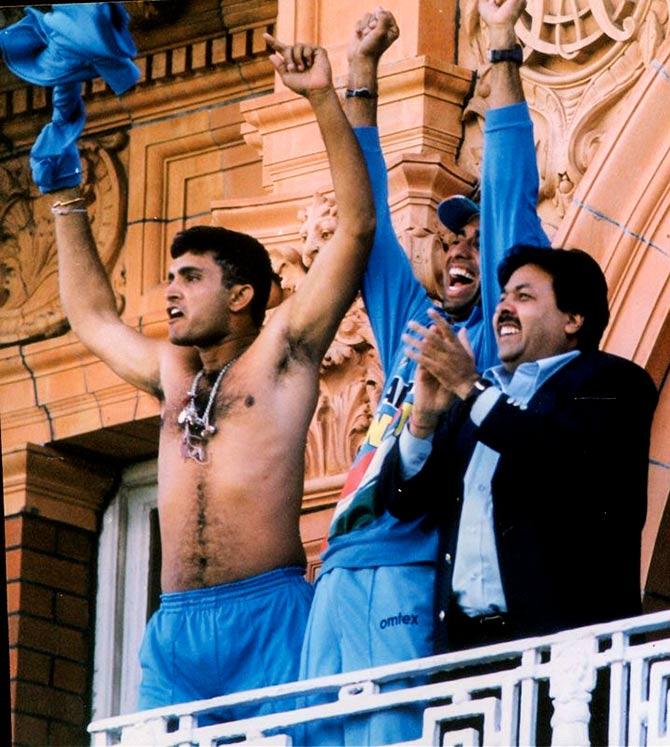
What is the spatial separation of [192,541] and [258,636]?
12.4 inches

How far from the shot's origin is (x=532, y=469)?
916 cm

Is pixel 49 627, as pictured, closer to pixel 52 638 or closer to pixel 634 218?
pixel 52 638

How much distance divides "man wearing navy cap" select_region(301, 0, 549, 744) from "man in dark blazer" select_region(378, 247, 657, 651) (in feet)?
0.38

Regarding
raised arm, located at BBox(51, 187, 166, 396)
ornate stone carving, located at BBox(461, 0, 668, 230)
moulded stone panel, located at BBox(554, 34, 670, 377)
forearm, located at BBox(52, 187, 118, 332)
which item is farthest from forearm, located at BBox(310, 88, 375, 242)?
ornate stone carving, located at BBox(461, 0, 668, 230)

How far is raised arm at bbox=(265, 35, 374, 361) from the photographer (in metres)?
10.0

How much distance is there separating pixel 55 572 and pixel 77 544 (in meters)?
0.15

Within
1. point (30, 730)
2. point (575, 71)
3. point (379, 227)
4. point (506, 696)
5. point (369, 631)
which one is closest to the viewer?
point (506, 696)

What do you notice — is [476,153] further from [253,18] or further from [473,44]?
[253,18]

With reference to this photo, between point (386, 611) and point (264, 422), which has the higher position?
point (264, 422)

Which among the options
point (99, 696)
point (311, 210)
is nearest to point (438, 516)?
point (311, 210)

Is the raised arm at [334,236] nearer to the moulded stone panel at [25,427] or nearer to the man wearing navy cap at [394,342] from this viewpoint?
the man wearing navy cap at [394,342]

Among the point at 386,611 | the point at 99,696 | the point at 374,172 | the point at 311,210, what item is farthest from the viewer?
the point at 99,696

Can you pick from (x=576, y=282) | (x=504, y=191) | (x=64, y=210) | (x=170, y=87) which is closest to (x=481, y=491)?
(x=576, y=282)

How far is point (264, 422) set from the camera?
10.0 metres
